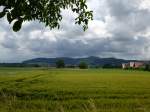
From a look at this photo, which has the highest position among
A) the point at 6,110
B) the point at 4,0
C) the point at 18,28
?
the point at 4,0

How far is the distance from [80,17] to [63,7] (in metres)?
0.44

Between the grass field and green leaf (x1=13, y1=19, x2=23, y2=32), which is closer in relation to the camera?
green leaf (x1=13, y1=19, x2=23, y2=32)

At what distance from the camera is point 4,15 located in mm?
4926

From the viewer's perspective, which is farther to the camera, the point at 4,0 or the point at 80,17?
the point at 80,17

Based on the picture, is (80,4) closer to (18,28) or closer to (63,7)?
(63,7)

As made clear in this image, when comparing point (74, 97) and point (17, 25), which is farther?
point (74, 97)

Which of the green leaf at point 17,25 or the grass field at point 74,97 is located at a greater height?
the green leaf at point 17,25

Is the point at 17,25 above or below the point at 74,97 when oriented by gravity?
above

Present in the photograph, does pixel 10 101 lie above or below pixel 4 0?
below

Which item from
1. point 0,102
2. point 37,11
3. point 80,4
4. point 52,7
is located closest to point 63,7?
point 80,4

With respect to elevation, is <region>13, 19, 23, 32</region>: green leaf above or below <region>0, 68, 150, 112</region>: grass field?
above

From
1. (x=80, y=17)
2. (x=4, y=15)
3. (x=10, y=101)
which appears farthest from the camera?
(x=80, y=17)

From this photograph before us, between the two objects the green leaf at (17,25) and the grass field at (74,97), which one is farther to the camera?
the grass field at (74,97)

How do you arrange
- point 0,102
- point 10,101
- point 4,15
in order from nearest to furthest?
point 4,15 < point 10,101 < point 0,102
